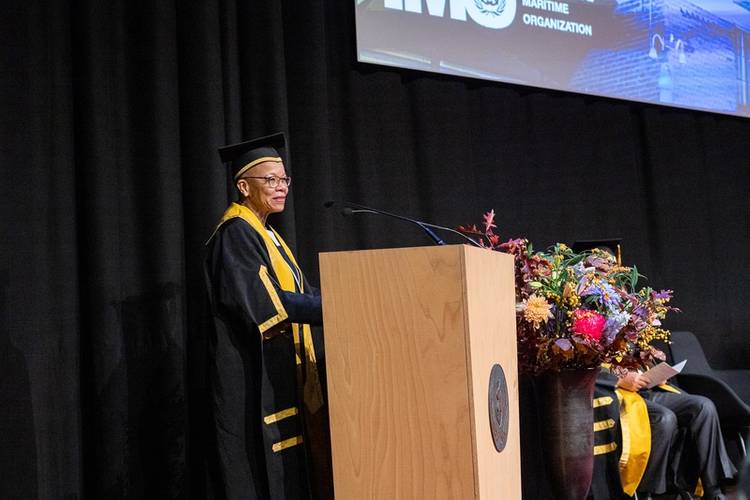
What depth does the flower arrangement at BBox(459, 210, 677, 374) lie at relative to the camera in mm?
2713

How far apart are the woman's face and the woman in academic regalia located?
181 mm

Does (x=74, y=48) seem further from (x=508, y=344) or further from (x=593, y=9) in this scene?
(x=593, y=9)

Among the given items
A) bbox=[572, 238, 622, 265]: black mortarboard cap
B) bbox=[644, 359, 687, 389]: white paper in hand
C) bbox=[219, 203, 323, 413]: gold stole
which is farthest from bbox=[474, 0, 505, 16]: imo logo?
bbox=[219, 203, 323, 413]: gold stole

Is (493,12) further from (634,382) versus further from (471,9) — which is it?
(634,382)

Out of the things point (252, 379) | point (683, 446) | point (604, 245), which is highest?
point (604, 245)

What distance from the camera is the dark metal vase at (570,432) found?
286 cm

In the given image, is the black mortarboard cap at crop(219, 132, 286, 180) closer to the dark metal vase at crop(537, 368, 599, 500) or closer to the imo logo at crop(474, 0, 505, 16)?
the dark metal vase at crop(537, 368, 599, 500)

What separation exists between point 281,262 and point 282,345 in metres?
0.32

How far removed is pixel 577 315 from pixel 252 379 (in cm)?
107

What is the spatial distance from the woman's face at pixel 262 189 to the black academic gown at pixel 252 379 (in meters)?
0.23

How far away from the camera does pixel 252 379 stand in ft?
8.86

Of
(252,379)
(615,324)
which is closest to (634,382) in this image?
(615,324)

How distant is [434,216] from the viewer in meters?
4.47

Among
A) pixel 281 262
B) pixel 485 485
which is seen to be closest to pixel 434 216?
pixel 281 262
